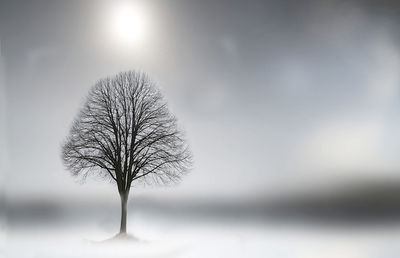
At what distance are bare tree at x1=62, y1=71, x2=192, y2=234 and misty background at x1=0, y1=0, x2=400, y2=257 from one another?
0.05 metres

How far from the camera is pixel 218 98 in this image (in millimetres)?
2215

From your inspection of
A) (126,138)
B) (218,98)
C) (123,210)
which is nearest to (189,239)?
(123,210)

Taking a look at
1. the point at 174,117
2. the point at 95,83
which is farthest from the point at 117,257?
the point at 95,83

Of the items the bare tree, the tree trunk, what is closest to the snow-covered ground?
the tree trunk

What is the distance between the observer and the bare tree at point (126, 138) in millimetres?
2123

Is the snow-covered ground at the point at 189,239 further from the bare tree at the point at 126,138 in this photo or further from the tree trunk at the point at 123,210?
the bare tree at the point at 126,138

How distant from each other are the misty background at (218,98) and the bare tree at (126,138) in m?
0.05

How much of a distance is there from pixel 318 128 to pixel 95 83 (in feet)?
3.91

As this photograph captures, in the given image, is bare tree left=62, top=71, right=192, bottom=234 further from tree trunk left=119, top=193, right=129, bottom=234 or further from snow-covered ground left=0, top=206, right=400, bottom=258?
snow-covered ground left=0, top=206, right=400, bottom=258

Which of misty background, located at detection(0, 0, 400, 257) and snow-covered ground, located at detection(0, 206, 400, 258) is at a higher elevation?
misty background, located at detection(0, 0, 400, 257)

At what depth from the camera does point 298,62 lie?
2258mm

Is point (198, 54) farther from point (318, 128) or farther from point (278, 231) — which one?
point (278, 231)

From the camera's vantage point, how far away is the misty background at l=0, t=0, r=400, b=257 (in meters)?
2.16

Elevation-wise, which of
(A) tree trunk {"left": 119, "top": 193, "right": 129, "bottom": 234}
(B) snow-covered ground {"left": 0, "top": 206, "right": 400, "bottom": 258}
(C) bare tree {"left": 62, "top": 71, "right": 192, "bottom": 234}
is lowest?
(B) snow-covered ground {"left": 0, "top": 206, "right": 400, "bottom": 258}
